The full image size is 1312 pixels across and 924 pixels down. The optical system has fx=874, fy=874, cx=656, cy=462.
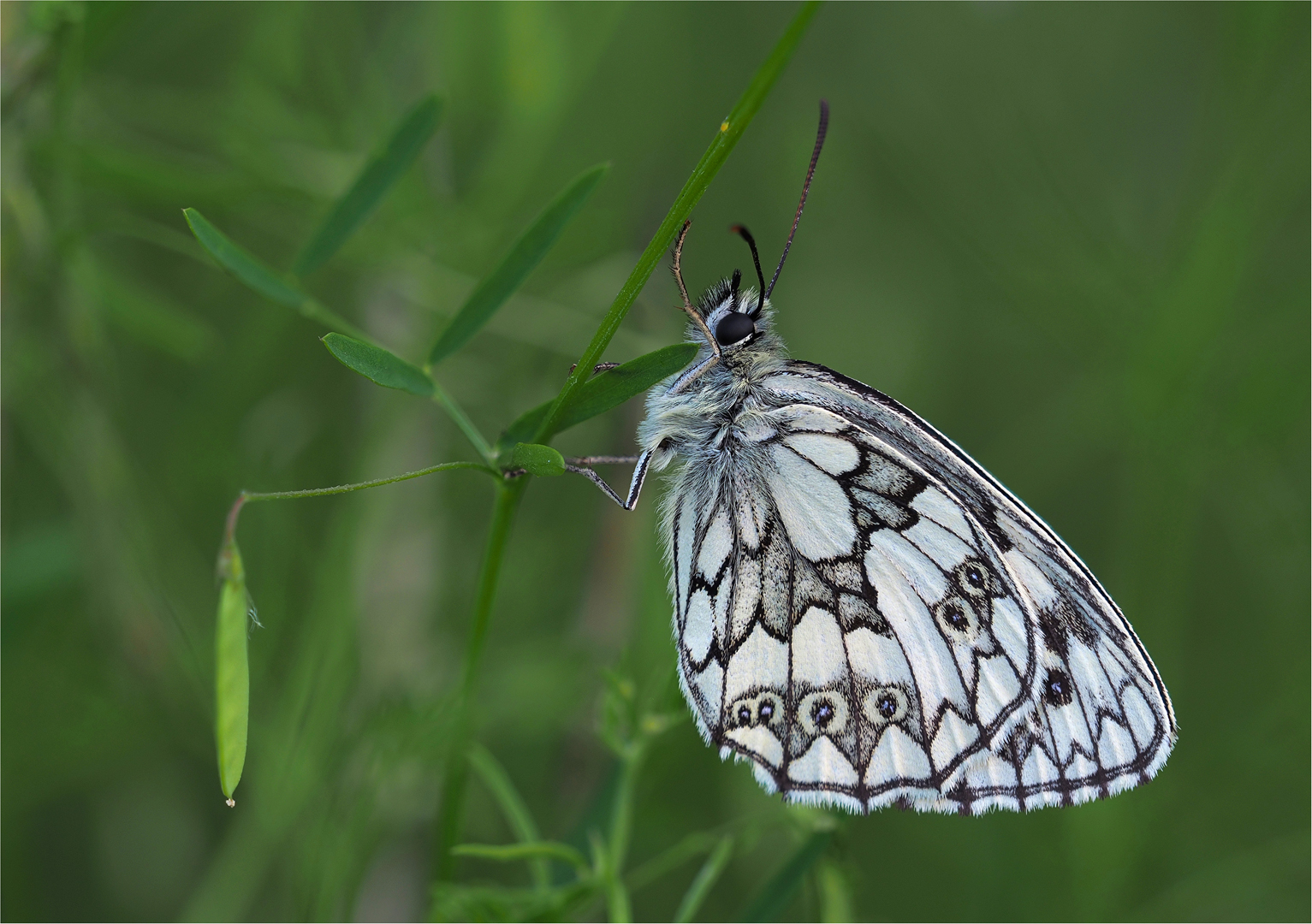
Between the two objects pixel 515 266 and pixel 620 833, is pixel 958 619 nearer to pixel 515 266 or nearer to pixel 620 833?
pixel 620 833

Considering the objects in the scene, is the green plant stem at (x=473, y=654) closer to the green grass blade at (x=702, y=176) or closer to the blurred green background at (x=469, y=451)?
the green grass blade at (x=702, y=176)

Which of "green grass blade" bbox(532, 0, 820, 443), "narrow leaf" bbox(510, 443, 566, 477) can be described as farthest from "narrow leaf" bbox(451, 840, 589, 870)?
"green grass blade" bbox(532, 0, 820, 443)

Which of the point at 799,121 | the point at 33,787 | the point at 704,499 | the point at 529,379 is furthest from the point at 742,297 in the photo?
the point at 33,787

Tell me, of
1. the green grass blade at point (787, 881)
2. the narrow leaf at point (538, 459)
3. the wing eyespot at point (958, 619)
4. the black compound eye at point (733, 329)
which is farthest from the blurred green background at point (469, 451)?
the narrow leaf at point (538, 459)

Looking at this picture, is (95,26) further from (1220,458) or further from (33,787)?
(1220,458)

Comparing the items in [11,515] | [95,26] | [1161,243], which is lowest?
[11,515]
